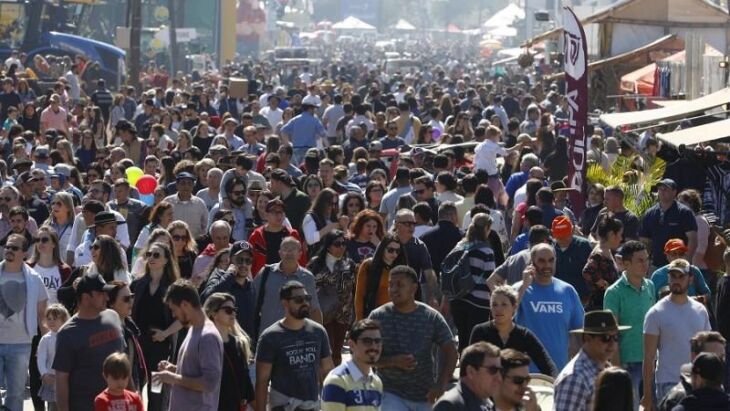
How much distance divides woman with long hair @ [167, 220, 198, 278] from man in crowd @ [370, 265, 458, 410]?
3439 millimetres

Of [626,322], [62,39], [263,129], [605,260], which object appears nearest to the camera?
[626,322]

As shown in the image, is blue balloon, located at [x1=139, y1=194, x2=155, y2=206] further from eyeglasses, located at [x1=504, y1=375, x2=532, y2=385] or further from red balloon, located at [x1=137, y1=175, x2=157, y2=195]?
eyeglasses, located at [x1=504, y1=375, x2=532, y2=385]

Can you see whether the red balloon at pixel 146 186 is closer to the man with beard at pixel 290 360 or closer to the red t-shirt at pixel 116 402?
the man with beard at pixel 290 360

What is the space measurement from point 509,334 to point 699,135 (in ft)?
25.3

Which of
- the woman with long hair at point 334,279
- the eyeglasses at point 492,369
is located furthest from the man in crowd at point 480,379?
the woman with long hair at point 334,279

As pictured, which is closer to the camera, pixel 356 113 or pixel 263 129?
pixel 263 129

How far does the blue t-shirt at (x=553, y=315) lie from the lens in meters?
10.5

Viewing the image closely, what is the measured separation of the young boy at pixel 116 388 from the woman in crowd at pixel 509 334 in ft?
6.34

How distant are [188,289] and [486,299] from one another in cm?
344

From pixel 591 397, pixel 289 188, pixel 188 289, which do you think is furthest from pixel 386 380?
pixel 289 188

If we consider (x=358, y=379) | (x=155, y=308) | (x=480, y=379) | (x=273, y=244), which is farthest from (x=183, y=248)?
(x=480, y=379)

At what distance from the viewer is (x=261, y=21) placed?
10200cm

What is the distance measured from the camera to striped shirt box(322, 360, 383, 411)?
8734 mm

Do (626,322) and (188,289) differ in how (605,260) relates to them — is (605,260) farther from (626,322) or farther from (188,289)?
(188,289)
